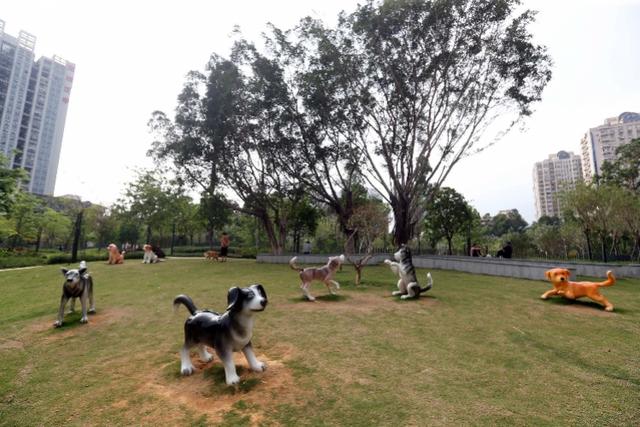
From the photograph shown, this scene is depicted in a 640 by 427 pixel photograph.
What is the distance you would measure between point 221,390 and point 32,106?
395 ft

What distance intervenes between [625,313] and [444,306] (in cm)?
458

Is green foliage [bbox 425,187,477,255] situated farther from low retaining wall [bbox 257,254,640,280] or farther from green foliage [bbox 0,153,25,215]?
green foliage [bbox 0,153,25,215]

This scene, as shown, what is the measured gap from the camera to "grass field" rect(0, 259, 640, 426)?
4.02 m

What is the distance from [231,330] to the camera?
15.5ft

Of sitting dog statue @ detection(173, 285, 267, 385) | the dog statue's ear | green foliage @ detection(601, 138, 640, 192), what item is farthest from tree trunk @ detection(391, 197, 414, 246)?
green foliage @ detection(601, 138, 640, 192)

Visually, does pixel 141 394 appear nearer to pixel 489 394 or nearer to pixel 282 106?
pixel 489 394

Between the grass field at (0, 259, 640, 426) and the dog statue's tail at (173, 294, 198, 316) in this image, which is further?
the dog statue's tail at (173, 294, 198, 316)

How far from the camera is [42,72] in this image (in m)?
92.8

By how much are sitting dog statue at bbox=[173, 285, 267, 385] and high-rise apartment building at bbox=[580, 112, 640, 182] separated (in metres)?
91.4

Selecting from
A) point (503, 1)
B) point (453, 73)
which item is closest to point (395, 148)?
point (453, 73)

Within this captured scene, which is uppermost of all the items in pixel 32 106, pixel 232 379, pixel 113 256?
pixel 32 106

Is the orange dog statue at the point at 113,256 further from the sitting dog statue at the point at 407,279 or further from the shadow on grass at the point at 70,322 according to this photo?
the sitting dog statue at the point at 407,279

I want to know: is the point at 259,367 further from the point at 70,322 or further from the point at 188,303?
the point at 70,322

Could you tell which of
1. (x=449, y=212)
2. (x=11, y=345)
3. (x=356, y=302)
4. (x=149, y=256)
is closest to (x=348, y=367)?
(x=356, y=302)
